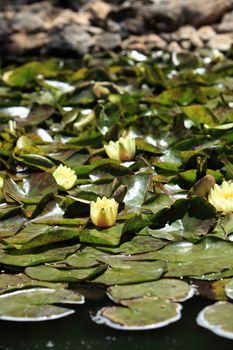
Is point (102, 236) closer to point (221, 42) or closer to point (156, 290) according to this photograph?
point (156, 290)

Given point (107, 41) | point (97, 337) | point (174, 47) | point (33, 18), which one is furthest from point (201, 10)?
point (97, 337)

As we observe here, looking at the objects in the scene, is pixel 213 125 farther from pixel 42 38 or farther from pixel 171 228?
pixel 42 38

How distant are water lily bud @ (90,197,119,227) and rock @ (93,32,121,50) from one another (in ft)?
12.5

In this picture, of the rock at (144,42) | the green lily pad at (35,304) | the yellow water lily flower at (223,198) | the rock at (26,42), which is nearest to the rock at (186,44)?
the rock at (144,42)

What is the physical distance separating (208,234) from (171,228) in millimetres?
126

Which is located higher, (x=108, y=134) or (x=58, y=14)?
(x=108, y=134)

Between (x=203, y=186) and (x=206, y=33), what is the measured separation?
3.98 m

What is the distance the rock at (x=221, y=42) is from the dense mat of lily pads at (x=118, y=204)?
1.72m

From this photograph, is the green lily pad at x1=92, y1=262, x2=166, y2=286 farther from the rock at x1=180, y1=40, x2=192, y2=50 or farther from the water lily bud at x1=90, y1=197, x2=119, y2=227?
the rock at x1=180, y1=40, x2=192, y2=50

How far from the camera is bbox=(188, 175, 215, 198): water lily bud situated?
280 cm

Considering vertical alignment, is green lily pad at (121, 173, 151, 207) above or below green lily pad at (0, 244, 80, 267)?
below

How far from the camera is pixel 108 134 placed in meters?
3.64

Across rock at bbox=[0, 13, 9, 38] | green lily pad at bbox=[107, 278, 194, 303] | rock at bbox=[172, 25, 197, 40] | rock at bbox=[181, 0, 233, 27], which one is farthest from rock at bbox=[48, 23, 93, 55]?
green lily pad at bbox=[107, 278, 194, 303]


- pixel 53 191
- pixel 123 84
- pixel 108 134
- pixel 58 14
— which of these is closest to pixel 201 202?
pixel 53 191
